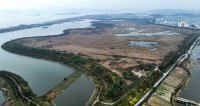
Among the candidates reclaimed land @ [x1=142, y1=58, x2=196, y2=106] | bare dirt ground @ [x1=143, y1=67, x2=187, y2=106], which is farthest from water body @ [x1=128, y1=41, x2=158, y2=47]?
bare dirt ground @ [x1=143, y1=67, x2=187, y2=106]

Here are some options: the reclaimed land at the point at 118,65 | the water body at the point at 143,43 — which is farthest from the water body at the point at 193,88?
the water body at the point at 143,43

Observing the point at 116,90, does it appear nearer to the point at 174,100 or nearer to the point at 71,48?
the point at 174,100

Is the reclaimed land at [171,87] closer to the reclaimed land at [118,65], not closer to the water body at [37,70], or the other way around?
the reclaimed land at [118,65]

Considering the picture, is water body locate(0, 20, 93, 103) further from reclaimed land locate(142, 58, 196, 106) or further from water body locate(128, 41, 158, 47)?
water body locate(128, 41, 158, 47)

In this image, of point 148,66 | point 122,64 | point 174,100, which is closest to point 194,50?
point 148,66

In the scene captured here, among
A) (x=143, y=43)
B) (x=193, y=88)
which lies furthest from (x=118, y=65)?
(x=143, y=43)
